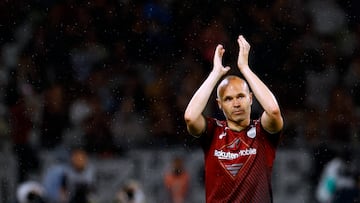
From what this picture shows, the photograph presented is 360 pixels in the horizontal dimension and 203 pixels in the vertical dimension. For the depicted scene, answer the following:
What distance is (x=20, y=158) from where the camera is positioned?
14.9 meters

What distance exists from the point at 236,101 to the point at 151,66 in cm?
842

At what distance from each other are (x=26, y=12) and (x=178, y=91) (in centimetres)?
248

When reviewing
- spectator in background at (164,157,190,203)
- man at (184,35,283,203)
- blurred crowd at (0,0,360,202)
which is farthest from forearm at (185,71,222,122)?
blurred crowd at (0,0,360,202)

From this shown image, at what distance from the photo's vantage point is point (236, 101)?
7.98 m

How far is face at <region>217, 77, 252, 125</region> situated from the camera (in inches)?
314

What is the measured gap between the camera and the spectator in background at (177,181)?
14.9m

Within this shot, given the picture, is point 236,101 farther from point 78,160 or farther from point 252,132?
point 78,160

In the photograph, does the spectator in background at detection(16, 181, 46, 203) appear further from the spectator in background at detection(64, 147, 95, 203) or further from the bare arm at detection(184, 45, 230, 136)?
the bare arm at detection(184, 45, 230, 136)

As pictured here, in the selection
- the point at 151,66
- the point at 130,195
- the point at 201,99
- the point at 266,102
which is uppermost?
the point at 151,66

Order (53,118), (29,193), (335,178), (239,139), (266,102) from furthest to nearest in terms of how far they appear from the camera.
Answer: (53,118) < (335,178) < (29,193) < (239,139) < (266,102)

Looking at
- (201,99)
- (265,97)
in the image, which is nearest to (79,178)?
(201,99)

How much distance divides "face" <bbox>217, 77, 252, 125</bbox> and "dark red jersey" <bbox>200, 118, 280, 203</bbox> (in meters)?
0.09

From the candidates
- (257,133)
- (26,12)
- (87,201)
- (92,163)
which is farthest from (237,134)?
(26,12)

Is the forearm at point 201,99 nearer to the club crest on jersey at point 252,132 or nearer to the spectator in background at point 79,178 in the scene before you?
the club crest on jersey at point 252,132
